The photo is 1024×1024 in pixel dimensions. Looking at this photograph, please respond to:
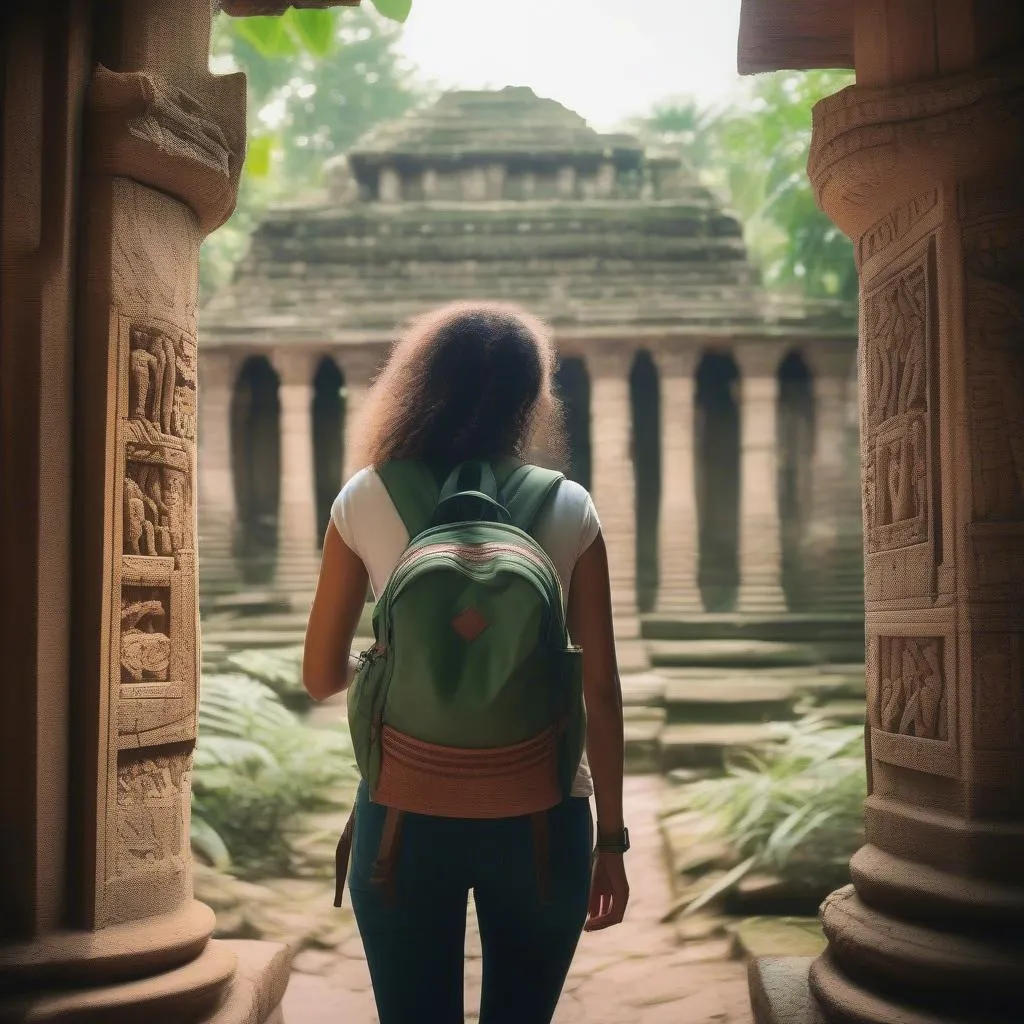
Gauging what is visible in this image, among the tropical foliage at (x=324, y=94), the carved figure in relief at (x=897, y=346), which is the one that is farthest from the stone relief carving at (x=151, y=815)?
the tropical foliage at (x=324, y=94)

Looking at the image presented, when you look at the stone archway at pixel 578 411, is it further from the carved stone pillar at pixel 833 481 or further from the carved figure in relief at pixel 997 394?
the carved figure in relief at pixel 997 394

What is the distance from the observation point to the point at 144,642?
10.6ft

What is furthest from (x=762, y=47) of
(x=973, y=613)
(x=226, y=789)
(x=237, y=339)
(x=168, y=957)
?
(x=237, y=339)

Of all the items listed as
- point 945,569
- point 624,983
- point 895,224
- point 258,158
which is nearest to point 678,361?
point 258,158

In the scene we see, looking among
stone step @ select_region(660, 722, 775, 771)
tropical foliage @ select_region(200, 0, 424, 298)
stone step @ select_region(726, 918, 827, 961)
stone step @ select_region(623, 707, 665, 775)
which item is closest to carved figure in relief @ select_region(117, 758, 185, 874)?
stone step @ select_region(726, 918, 827, 961)

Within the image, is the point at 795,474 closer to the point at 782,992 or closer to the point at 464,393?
the point at 782,992

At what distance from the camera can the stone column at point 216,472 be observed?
1064 centimetres

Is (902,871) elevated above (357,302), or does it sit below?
below

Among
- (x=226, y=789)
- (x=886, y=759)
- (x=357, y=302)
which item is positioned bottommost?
(x=226, y=789)

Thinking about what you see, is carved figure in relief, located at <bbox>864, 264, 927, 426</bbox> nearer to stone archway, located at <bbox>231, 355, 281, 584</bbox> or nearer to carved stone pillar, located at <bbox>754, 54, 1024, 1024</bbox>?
carved stone pillar, located at <bbox>754, 54, 1024, 1024</bbox>

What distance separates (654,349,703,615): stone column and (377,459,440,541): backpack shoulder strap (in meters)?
8.16

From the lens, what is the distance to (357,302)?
35.8 feet

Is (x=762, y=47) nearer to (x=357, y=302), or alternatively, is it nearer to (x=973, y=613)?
(x=973, y=613)

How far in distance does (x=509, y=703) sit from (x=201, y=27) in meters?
2.47
